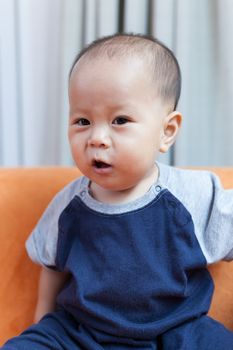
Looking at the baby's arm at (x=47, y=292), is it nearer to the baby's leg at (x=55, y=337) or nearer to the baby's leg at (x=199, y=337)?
the baby's leg at (x=55, y=337)

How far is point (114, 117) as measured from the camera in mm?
921

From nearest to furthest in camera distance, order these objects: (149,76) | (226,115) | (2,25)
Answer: (149,76), (226,115), (2,25)

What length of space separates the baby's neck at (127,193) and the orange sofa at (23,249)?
0.23 meters

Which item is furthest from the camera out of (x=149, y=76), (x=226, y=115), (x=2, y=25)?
(x=2, y=25)

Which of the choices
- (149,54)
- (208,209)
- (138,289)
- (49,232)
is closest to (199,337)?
(138,289)

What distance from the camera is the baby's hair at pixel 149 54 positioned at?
0.93 metres

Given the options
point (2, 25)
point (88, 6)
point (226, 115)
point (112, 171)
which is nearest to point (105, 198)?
point (112, 171)

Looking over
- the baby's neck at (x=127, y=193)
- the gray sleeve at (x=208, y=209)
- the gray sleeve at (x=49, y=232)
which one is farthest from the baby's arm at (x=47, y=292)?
the gray sleeve at (x=208, y=209)

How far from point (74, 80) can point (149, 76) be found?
0.14 metres

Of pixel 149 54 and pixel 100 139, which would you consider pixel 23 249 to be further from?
pixel 149 54

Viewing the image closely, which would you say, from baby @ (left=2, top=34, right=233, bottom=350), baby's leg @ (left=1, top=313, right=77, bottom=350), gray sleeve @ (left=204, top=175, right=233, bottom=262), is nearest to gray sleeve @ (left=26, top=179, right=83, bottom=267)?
baby @ (left=2, top=34, right=233, bottom=350)

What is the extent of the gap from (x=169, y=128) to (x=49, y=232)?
352 millimetres

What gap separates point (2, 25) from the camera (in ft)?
5.25

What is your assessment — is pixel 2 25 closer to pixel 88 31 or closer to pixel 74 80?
pixel 88 31
